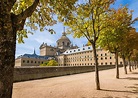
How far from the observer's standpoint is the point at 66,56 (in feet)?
404

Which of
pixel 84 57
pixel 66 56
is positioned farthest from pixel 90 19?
pixel 66 56

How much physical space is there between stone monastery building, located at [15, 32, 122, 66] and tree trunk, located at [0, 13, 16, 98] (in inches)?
3148

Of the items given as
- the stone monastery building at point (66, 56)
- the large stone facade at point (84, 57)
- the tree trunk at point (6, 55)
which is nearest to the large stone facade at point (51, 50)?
the stone monastery building at point (66, 56)

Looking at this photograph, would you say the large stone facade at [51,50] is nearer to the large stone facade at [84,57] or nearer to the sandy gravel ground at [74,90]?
the large stone facade at [84,57]

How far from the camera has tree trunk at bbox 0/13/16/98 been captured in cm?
437

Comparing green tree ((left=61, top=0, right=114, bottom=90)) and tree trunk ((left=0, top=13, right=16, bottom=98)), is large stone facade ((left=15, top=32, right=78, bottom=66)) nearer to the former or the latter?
green tree ((left=61, top=0, right=114, bottom=90))

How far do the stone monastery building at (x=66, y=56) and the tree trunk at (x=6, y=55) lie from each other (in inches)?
3148

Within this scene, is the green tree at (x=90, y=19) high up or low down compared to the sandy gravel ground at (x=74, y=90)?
up

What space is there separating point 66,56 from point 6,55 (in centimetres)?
11883

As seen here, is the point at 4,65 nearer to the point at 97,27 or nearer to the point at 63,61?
the point at 97,27

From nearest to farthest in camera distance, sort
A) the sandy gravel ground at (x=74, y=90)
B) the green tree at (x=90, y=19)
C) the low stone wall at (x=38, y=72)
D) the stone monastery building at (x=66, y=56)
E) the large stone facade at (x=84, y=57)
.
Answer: the sandy gravel ground at (x=74, y=90) → the green tree at (x=90, y=19) → the low stone wall at (x=38, y=72) → the large stone facade at (x=84, y=57) → the stone monastery building at (x=66, y=56)

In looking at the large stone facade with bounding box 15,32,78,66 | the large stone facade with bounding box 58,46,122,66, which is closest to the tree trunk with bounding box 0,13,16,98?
the large stone facade with bounding box 58,46,122,66

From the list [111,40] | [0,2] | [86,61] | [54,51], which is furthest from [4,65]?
[54,51]

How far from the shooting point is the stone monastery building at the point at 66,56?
3878 inches
